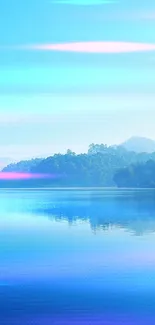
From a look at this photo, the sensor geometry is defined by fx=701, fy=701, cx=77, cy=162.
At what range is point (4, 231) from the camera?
19.8 m

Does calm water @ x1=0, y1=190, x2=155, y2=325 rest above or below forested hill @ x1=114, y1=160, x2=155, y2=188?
below

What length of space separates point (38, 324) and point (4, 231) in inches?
496

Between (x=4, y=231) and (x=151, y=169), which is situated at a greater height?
(x=151, y=169)

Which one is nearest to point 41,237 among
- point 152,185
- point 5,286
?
point 5,286

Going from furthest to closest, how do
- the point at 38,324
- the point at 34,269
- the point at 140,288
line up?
the point at 34,269
the point at 140,288
the point at 38,324

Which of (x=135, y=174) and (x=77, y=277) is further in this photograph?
(x=135, y=174)

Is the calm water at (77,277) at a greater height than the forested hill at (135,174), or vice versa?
the forested hill at (135,174)

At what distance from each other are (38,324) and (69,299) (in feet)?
5.10

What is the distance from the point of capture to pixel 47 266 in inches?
473

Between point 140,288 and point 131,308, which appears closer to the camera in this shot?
point 131,308

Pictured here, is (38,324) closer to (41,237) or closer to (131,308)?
(131,308)

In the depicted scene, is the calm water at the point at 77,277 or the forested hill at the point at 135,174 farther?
the forested hill at the point at 135,174

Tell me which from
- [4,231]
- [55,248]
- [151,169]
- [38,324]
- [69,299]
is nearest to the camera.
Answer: [38,324]

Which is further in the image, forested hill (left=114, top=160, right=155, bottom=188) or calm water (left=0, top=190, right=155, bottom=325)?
forested hill (left=114, top=160, right=155, bottom=188)
